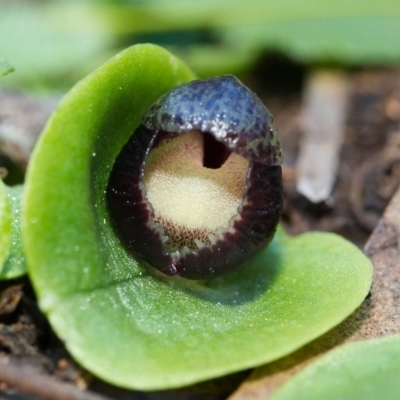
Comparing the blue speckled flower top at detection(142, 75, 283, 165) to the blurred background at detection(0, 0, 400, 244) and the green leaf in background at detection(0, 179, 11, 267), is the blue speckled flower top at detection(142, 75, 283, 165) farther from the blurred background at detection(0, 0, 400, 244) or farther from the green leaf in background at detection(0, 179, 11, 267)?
the blurred background at detection(0, 0, 400, 244)

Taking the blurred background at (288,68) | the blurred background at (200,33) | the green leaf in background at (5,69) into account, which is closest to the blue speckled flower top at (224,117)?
the green leaf in background at (5,69)

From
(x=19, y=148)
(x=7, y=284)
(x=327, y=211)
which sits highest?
(x=7, y=284)

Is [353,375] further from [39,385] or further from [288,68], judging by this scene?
[288,68]

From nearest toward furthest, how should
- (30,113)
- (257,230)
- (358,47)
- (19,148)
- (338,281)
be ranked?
(257,230)
(338,281)
(19,148)
(30,113)
(358,47)

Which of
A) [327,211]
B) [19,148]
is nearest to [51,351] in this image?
[19,148]

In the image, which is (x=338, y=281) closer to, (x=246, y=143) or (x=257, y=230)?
(x=257, y=230)

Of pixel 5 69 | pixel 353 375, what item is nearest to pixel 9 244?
pixel 5 69
